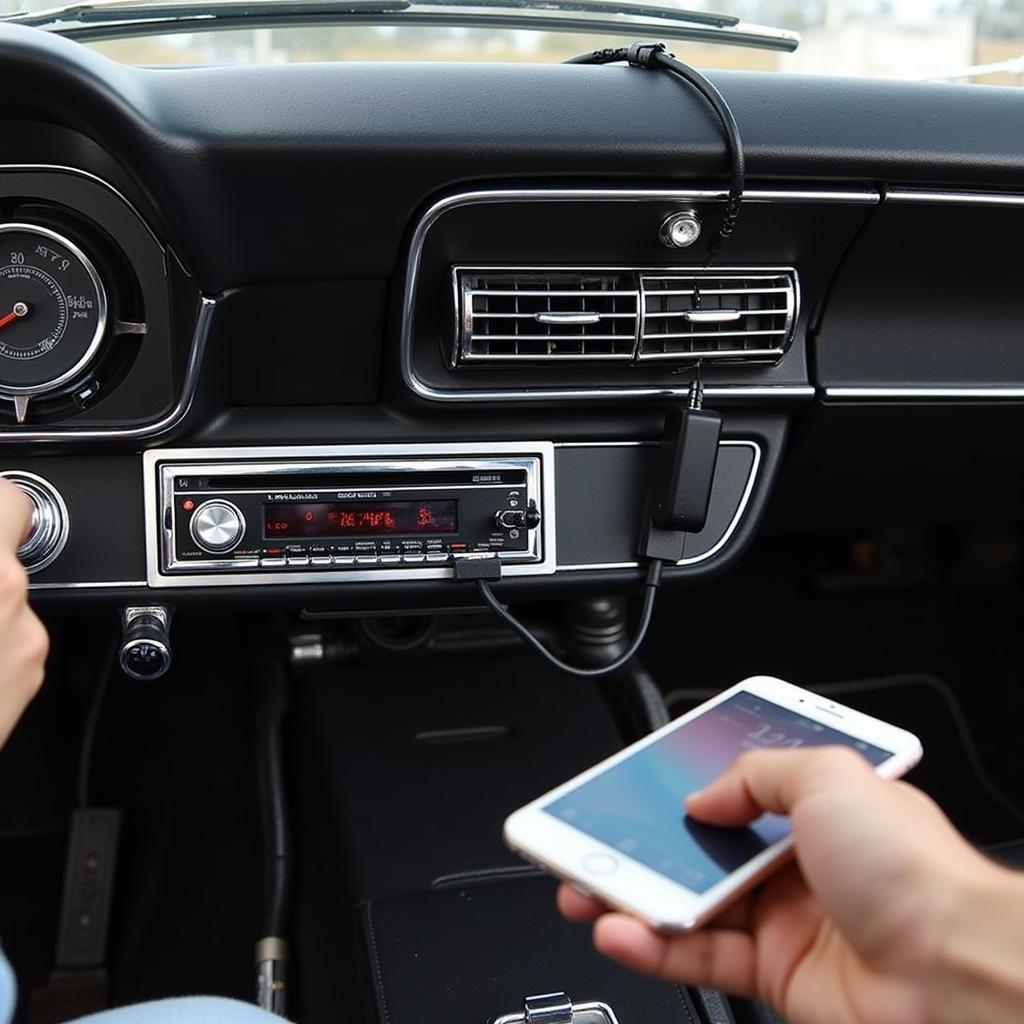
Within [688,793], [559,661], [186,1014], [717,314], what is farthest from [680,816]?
[717,314]

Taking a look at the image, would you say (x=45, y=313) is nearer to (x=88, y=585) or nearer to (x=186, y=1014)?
(x=88, y=585)

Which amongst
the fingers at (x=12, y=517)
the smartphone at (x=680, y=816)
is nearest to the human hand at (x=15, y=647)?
the fingers at (x=12, y=517)

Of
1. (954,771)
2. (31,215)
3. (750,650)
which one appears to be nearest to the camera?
(31,215)

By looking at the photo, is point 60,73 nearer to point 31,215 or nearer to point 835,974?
point 31,215

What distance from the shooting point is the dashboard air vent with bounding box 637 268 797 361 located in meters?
1.21

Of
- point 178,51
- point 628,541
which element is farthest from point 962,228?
point 178,51

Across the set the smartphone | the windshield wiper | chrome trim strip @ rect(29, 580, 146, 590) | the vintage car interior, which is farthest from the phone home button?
the windshield wiper

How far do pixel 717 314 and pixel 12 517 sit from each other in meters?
0.71

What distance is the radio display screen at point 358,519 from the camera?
1.22 metres

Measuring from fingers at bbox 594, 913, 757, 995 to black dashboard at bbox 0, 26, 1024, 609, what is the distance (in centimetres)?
58

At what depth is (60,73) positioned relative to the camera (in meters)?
0.99

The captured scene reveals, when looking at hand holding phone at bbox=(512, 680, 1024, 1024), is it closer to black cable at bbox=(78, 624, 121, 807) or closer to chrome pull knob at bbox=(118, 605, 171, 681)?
chrome pull knob at bbox=(118, 605, 171, 681)

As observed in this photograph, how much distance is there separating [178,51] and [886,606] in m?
1.57

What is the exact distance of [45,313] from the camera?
45.4 inches
